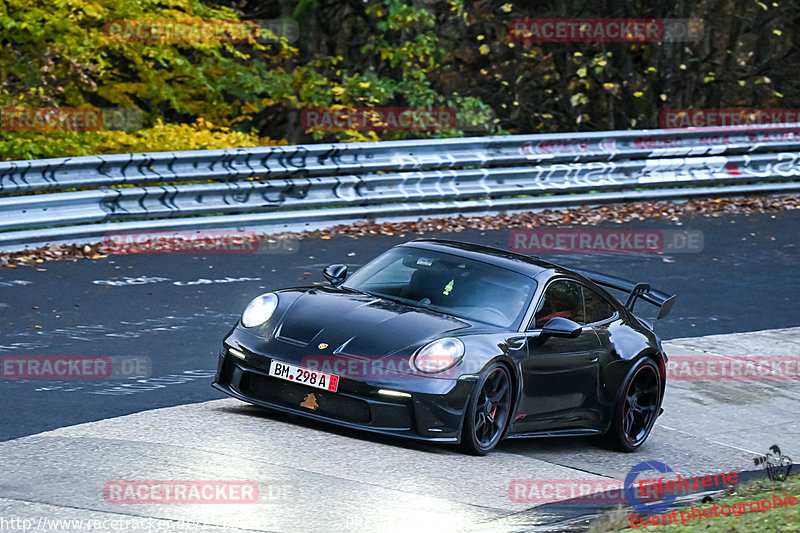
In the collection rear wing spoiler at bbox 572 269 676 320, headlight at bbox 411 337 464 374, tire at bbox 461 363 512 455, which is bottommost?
tire at bbox 461 363 512 455

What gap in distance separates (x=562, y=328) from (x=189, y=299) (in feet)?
15.7

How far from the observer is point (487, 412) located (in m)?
7.39

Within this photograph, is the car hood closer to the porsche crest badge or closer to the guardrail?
the porsche crest badge

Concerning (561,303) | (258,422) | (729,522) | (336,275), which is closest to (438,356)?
(258,422)

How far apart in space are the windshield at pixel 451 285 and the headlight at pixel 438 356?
582 mm

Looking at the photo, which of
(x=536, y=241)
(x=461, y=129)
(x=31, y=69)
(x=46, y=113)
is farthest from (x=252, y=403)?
(x=461, y=129)

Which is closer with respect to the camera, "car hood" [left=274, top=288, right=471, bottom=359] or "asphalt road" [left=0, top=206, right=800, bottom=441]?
"car hood" [left=274, top=288, right=471, bottom=359]

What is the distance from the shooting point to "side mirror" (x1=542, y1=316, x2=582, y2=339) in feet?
25.2

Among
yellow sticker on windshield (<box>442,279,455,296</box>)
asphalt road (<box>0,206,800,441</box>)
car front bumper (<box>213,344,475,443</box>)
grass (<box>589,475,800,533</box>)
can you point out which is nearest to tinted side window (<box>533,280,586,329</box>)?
yellow sticker on windshield (<box>442,279,455,296</box>)

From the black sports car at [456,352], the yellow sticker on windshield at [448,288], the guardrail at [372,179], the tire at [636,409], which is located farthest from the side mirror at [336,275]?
the guardrail at [372,179]

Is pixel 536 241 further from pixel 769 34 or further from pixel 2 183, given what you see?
pixel 769 34

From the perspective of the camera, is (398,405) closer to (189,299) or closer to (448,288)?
(448,288)

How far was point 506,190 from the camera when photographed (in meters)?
17.2

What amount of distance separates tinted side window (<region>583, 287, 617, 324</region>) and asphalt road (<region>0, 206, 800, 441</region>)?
265 cm
